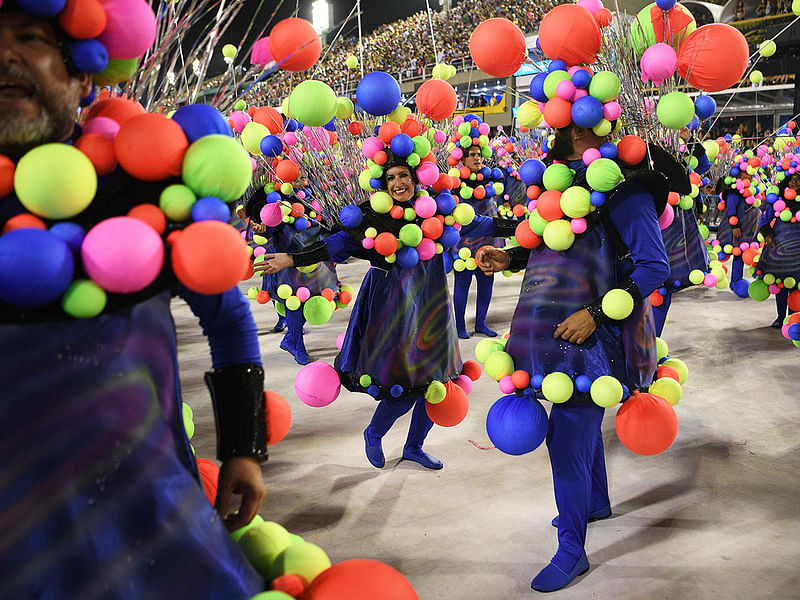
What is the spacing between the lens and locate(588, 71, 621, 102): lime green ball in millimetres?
1927

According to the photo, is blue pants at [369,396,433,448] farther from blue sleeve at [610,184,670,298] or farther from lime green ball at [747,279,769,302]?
lime green ball at [747,279,769,302]

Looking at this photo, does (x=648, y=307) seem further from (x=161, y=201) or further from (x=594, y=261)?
(x=161, y=201)

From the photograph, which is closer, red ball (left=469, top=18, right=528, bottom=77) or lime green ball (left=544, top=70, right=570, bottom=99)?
lime green ball (left=544, top=70, right=570, bottom=99)

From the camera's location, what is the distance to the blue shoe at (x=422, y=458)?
2.99m

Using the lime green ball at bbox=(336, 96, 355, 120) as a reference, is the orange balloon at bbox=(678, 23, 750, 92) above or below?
below

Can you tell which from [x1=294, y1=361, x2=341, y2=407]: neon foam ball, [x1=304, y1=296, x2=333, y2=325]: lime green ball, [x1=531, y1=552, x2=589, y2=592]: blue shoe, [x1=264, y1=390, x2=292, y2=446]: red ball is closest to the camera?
[x1=264, y1=390, x2=292, y2=446]: red ball

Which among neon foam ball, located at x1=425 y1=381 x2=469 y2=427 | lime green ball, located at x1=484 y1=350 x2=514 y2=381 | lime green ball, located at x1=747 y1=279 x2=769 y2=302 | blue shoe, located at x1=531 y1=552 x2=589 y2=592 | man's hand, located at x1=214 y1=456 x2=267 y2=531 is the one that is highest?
man's hand, located at x1=214 y1=456 x2=267 y2=531

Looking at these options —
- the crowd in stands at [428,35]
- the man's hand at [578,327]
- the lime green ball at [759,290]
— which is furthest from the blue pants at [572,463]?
the crowd in stands at [428,35]

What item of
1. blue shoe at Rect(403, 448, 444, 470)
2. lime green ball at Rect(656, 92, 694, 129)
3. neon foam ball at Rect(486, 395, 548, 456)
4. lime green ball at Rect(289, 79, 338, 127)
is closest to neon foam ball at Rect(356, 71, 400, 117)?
lime green ball at Rect(289, 79, 338, 127)

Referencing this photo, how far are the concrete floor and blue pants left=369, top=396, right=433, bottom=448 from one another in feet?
0.46

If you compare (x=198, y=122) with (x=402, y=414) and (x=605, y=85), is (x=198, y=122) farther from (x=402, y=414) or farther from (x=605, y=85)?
(x=402, y=414)

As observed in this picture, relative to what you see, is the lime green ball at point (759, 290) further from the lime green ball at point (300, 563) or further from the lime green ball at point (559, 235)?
the lime green ball at point (300, 563)

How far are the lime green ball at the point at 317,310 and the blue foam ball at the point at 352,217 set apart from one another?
143cm

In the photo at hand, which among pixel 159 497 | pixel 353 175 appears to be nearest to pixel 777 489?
pixel 353 175
